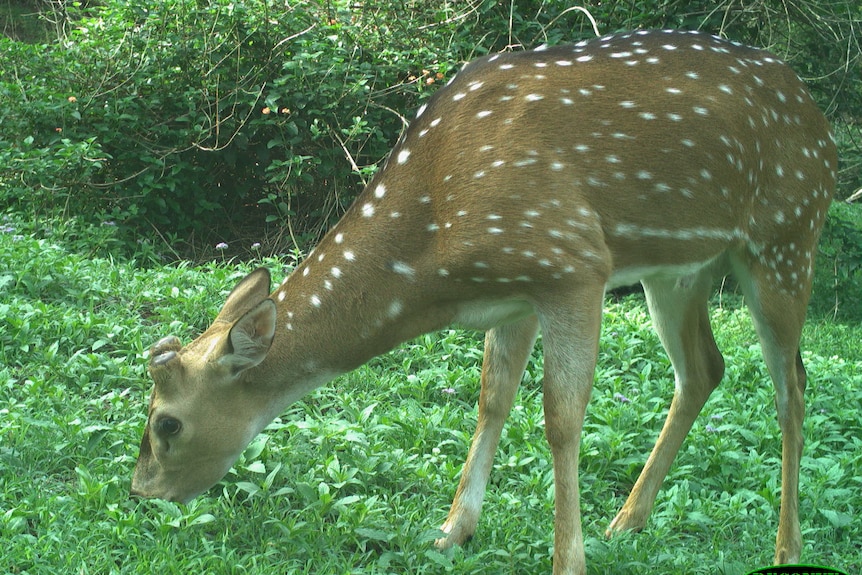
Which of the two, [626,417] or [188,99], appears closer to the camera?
[626,417]

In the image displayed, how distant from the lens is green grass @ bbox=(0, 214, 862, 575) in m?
3.87

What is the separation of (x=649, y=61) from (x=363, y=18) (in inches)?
192

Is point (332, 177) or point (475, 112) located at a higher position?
point (475, 112)

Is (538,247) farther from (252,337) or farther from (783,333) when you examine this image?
(783,333)

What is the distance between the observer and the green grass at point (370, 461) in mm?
3871

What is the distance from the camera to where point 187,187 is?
28.1ft

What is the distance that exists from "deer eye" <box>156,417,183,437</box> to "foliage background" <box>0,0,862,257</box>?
4.30 meters

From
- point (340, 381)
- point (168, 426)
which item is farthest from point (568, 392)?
point (340, 381)

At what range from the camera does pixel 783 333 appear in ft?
14.6

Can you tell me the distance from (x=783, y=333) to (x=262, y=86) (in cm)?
512

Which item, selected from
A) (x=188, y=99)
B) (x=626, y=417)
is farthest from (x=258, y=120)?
(x=626, y=417)

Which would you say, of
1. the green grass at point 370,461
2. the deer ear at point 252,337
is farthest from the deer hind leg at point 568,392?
the deer ear at point 252,337

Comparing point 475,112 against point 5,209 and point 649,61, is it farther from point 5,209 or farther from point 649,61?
point 5,209

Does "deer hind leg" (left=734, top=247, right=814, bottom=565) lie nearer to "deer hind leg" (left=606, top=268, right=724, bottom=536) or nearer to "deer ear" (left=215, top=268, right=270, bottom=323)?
"deer hind leg" (left=606, top=268, right=724, bottom=536)
